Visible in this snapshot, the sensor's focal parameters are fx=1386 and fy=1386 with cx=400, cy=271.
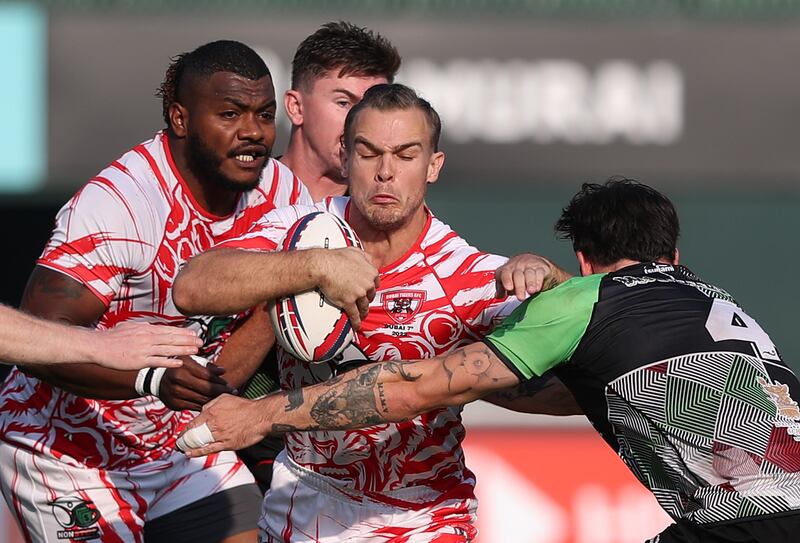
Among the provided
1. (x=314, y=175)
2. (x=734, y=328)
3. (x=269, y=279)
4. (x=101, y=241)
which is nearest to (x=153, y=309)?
(x=101, y=241)

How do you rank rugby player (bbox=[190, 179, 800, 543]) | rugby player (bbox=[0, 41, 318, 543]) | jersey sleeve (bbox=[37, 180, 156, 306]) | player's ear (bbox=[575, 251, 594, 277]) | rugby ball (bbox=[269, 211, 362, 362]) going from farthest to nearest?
rugby player (bbox=[0, 41, 318, 543]), jersey sleeve (bbox=[37, 180, 156, 306]), player's ear (bbox=[575, 251, 594, 277]), rugby ball (bbox=[269, 211, 362, 362]), rugby player (bbox=[190, 179, 800, 543])

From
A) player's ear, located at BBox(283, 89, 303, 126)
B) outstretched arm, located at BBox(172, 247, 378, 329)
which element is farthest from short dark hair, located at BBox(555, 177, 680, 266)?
player's ear, located at BBox(283, 89, 303, 126)

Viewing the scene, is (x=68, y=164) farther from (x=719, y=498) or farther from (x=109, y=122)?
(x=719, y=498)

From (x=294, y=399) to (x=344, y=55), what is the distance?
8.43 feet

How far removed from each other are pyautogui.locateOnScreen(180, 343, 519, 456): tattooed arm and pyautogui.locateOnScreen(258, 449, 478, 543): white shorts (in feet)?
2.08

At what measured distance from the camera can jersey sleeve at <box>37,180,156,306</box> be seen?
5.18 metres

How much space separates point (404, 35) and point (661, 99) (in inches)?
83.0

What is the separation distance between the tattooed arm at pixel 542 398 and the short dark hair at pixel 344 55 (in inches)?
78.6

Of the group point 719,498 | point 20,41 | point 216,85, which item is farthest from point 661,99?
point 719,498

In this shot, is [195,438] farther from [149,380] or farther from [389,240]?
[389,240]

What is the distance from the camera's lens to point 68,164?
1062 centimetres

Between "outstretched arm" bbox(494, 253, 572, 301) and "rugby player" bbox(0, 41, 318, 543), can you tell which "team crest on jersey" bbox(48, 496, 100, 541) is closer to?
"rugby player" bbox(0, 41, 318, 543)

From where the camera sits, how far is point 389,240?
502cm

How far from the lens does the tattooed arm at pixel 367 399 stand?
4.43m
